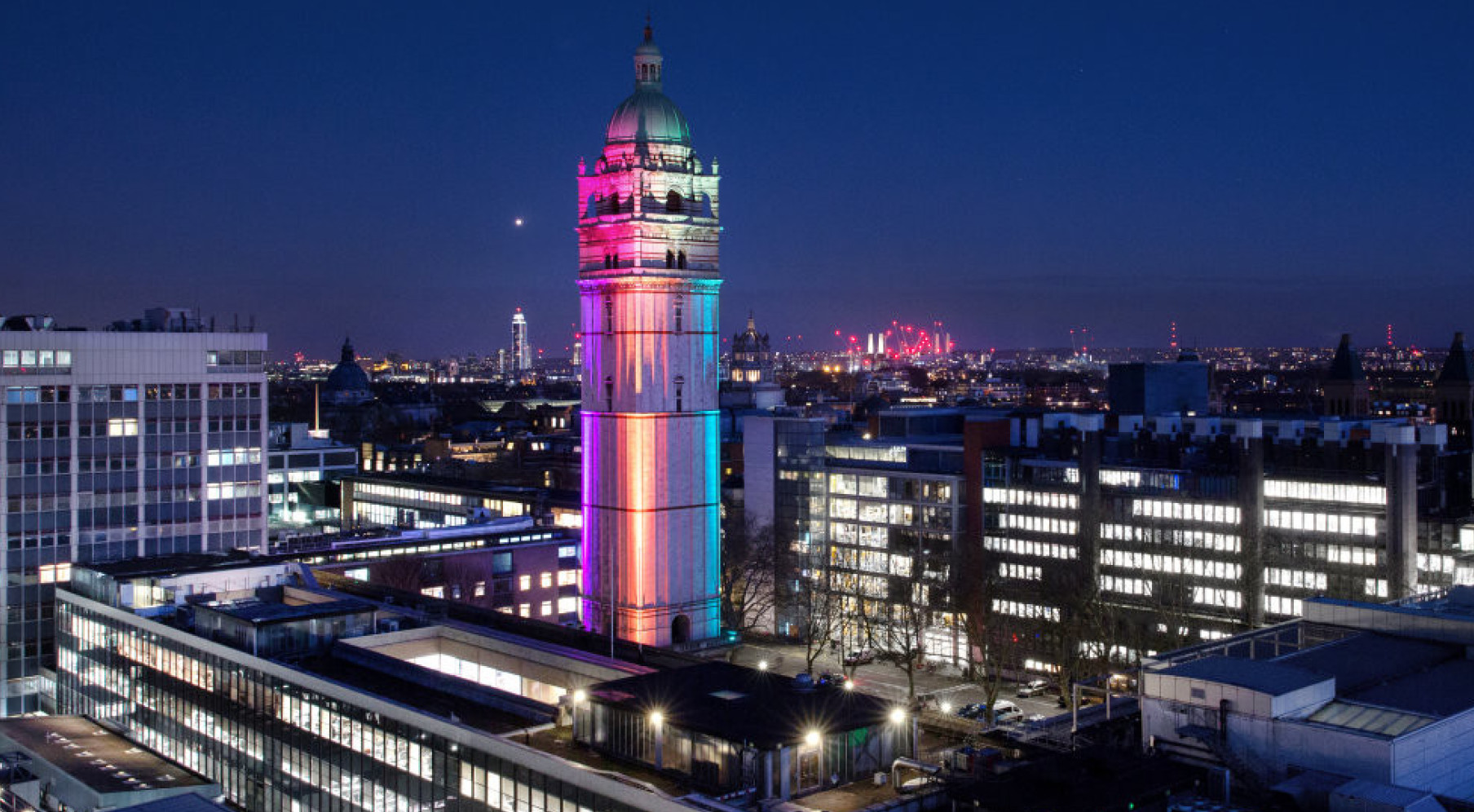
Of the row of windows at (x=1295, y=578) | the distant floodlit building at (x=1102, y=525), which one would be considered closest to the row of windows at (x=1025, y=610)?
the distant floodlit building at (x=1102, y=525)

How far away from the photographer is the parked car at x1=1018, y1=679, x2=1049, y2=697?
7781cm

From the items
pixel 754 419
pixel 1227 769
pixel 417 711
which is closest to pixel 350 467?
pixel 754 419

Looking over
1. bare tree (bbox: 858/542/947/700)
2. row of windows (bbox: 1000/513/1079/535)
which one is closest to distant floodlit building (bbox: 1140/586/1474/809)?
bare tree (bbox: 858/542/947/700)

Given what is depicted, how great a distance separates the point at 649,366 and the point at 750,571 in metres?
29.9

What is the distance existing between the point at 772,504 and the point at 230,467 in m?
38.9

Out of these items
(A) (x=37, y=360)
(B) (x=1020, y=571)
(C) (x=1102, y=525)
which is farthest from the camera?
(B) (x=1020, y=571)

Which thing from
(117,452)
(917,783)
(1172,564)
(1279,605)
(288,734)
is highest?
(117,452)

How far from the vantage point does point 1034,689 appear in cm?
7819

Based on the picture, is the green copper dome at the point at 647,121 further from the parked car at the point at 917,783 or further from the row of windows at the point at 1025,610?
the parked car at the point at 917,783

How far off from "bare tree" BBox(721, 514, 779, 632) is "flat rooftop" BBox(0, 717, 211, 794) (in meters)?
42.0

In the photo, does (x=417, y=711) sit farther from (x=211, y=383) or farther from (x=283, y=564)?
(x=211, y=383)

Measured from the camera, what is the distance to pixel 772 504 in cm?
10050

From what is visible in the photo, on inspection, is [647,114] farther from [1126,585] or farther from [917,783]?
[917,783]

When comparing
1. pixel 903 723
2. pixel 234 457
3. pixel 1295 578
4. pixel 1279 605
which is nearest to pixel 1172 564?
pixel 1279 605
